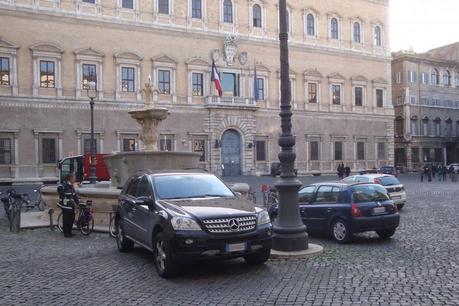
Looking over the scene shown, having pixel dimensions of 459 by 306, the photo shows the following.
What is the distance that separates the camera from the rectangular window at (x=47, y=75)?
37.9m

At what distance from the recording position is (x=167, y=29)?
4312 cm

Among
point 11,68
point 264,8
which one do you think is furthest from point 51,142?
point 264,8

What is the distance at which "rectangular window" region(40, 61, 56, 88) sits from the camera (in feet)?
124

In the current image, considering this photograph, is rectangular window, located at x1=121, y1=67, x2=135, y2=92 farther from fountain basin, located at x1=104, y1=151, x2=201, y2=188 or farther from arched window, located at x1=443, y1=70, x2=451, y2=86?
arched window, located at x1=443, y1=70, x2=451, y2=86

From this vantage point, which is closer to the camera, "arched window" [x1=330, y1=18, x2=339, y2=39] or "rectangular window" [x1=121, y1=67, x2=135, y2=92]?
"rectangular window" [x1=121, y1=67, x2=135, y2=92]

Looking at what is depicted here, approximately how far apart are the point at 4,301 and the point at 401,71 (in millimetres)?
65123

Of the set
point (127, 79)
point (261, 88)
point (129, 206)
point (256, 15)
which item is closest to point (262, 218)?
point (129, 206)

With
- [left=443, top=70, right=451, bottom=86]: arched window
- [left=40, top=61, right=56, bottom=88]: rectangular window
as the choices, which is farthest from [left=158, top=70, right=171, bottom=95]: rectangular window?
[left=443, top=70, right=451, bottom=86]: arched window

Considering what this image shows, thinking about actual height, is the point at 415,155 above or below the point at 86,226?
above

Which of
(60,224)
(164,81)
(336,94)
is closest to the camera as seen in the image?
(60,224)

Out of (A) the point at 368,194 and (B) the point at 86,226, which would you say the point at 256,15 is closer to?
(B) the point at 86,226

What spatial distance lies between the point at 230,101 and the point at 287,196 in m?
35.6

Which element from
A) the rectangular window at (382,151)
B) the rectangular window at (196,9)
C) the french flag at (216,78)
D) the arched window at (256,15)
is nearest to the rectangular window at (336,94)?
the rectangular window at (382,151)

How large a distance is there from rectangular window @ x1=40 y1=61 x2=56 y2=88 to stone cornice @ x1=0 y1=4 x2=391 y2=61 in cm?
341
